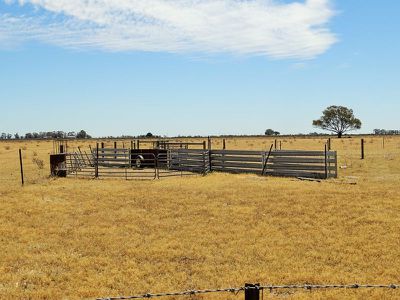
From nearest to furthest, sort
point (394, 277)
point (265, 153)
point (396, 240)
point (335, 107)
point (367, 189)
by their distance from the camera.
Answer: point (394, 277) → point (396, 240) → point (367, 189) → point (265, 153) → point (335, 107)

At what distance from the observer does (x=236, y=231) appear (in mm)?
12891

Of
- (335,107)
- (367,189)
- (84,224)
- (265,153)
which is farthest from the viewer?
(335,107)

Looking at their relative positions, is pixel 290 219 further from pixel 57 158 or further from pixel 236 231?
pixel 57 158

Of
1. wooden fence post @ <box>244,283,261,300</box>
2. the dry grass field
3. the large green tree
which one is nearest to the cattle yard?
the dry grass field

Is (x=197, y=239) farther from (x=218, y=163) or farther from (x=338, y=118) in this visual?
(x=338, y=118)

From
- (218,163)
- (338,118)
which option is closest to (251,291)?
(218,163)

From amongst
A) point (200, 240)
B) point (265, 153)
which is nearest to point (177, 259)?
point (200, 240)

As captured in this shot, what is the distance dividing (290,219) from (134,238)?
4632mm

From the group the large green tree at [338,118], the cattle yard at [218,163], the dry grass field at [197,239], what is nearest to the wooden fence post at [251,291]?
the dry grass field at [197,239]

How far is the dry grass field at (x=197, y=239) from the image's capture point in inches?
359

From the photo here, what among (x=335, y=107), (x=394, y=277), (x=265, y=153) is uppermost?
(x=335, y=107)

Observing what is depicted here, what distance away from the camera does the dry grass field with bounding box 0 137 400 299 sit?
359 inches

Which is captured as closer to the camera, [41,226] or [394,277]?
[394,277]

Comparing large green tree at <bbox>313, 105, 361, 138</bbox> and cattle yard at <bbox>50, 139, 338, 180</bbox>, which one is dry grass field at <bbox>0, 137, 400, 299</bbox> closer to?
cattle yard at <bbox>50, 139, 338, 180</bbox>
